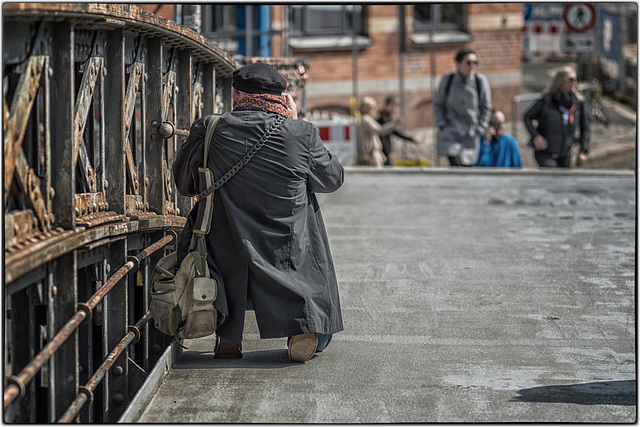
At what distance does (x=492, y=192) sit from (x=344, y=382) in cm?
674

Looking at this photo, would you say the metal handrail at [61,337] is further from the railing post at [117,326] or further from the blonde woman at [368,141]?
the blonde woman at [368,141]

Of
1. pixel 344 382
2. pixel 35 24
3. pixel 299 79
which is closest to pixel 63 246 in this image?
pixel 35 24

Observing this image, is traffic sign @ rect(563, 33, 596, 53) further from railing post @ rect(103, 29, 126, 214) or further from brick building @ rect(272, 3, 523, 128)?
railing post @ rect(103, 29, 126, 214)

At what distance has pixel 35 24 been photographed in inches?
163

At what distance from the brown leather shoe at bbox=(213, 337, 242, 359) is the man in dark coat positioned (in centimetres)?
22

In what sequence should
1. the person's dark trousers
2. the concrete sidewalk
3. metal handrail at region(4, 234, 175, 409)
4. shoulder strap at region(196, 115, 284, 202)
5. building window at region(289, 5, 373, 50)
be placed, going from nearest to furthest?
1. metal handrail at region(4, 234, 175, 409)
2. the concrete sidewalk
3. shoulder strap at region(196, 115, 284, 202)
4. the person's dark trousers
5. building window at region(289, 5, 373, 50)

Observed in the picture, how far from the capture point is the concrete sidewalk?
482 centimetres

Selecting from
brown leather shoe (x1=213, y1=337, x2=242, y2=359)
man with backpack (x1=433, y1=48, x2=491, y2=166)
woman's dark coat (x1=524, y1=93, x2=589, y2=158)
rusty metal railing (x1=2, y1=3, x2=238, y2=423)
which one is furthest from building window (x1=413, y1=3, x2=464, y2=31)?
brown leather shoe (x1=213, y1=337, x2=242, y2=359)

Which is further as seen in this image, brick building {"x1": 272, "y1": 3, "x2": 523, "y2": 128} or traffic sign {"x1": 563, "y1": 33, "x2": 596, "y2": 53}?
brick building {"x1": 272, "y1": 3, "x2": 523, "y2": 128}

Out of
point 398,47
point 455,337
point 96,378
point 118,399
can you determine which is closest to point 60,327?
point 96,378

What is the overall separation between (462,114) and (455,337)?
25.9ft

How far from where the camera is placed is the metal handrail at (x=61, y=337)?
12.3ft

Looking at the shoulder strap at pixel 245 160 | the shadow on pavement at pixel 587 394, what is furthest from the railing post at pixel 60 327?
the shadow on pavement at pixel 587 394

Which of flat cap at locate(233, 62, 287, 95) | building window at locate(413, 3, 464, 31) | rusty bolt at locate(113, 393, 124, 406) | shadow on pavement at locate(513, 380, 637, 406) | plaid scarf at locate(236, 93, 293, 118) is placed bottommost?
rusty bolt at locate(113, 393, 124, 406)
